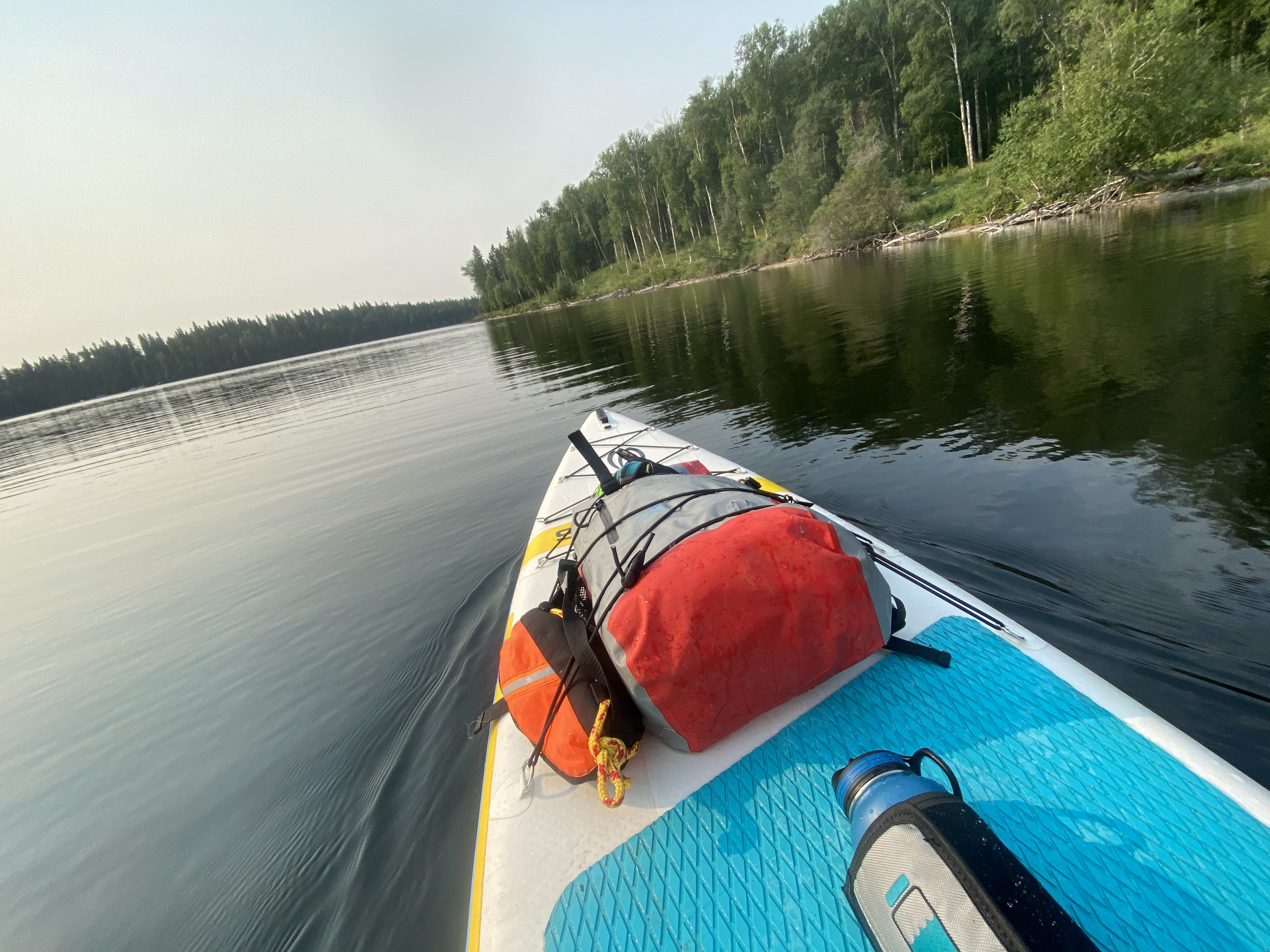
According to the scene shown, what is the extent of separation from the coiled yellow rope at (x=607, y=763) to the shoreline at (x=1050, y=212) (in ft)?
110

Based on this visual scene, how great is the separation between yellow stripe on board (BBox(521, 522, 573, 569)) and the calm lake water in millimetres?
898

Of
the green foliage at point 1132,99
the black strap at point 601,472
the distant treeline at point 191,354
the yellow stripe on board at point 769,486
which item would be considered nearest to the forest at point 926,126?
the green foliage at point 1132,99

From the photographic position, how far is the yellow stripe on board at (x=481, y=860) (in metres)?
1.98

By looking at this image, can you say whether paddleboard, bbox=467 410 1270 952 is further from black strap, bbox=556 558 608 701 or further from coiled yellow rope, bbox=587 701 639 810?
black strap, bbox=556 558 608 701

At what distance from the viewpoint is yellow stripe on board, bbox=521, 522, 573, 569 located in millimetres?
4777

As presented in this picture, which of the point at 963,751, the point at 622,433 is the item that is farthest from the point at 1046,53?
the point at 963,751

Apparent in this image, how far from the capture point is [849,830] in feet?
6.57

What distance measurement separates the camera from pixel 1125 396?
6484 millimetres

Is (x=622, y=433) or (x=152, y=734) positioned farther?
(x=622, y=433)

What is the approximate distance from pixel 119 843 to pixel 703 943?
436 centimetres

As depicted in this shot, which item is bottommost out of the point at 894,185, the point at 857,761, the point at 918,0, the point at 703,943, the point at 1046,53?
the point at 703,943

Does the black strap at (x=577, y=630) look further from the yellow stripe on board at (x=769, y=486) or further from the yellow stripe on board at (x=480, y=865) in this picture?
the yellow stripe on board at (x=769, y=486)

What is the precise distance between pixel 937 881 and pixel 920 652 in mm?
1585

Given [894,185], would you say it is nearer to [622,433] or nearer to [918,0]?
[918,0]
